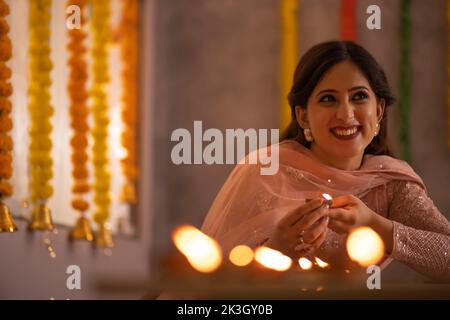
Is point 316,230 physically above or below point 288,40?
below

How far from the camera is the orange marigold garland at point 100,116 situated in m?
1.61

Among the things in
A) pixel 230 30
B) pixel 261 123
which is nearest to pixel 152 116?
pixel 230 30

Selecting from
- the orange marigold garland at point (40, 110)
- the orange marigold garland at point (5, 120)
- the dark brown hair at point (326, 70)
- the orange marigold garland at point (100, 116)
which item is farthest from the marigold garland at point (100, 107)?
the dark brown hair at point (326, 70)

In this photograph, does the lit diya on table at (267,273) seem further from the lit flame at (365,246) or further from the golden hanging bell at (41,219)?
the golden hanging bell at (41,219)

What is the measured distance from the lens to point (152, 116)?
5.60 feet

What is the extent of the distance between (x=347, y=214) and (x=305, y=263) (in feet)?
0.35

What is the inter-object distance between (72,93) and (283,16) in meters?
0.51

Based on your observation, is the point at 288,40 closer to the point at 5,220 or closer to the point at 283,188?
the point at 283,188

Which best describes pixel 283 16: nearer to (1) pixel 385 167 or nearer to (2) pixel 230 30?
(2) pixel 230 30

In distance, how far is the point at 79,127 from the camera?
1520 mm

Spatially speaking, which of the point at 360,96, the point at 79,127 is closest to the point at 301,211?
the point at 360,96

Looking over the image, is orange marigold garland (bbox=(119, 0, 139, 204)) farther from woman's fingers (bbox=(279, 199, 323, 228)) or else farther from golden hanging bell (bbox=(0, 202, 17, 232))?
woman's fingers (bbox=(279, 199, 323, 228))

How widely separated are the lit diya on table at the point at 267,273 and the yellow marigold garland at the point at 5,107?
374 millimetres
